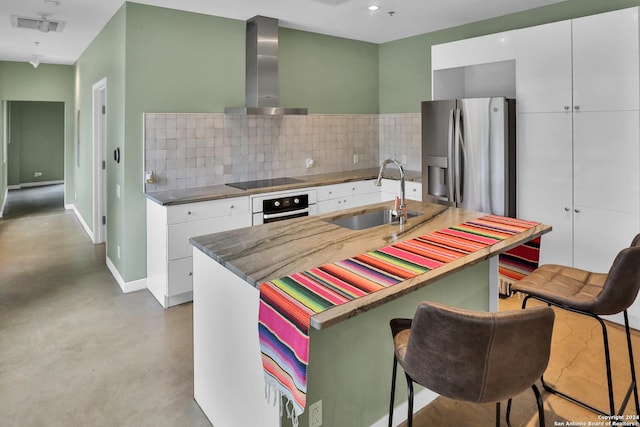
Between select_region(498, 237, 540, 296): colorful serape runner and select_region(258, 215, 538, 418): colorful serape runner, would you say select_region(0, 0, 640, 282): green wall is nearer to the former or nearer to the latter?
select_region(498, 237, 540, 296): colorful serape runner

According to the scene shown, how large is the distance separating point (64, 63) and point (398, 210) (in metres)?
7.38

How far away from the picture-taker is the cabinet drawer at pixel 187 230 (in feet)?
11.6

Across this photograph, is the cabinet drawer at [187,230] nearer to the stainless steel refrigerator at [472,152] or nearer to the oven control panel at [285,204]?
the oven control panel at [285,204]

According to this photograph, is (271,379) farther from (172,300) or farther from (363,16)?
(363,16)

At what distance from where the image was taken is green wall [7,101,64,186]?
1042 centimetres

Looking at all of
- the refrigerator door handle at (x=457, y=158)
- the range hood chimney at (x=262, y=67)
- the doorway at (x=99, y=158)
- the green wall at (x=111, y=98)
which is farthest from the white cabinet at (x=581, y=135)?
the doorway at (x=99, y=158)

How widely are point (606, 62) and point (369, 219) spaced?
7.05 feet

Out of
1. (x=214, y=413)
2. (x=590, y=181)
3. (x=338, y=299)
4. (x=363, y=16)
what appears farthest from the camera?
(x=363, y=16)

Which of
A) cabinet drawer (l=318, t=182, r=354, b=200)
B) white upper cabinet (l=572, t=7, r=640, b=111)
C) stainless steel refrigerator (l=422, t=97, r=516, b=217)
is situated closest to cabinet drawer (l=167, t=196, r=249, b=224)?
cabinet drawer (l=318, t=182, r=354, b=200)

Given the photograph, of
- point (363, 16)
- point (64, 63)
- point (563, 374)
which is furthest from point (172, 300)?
point (64, 63)

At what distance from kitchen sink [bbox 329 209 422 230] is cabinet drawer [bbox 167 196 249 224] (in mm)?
1425

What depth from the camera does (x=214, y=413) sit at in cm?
215

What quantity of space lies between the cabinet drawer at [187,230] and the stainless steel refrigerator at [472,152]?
6.62 feet

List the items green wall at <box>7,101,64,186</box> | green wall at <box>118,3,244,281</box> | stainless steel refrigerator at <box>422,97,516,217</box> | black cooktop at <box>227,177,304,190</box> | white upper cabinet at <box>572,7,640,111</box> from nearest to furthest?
white upper cabinet at <box>572,7,640,111</box> < stainless steel refrigerator at <box>422,97,516,217</box> < green wall at <box>118,3,244,281</box> < black cooktop at <box>227,177,304,190</box> < green wall at <box>7,101,64,186</box>
